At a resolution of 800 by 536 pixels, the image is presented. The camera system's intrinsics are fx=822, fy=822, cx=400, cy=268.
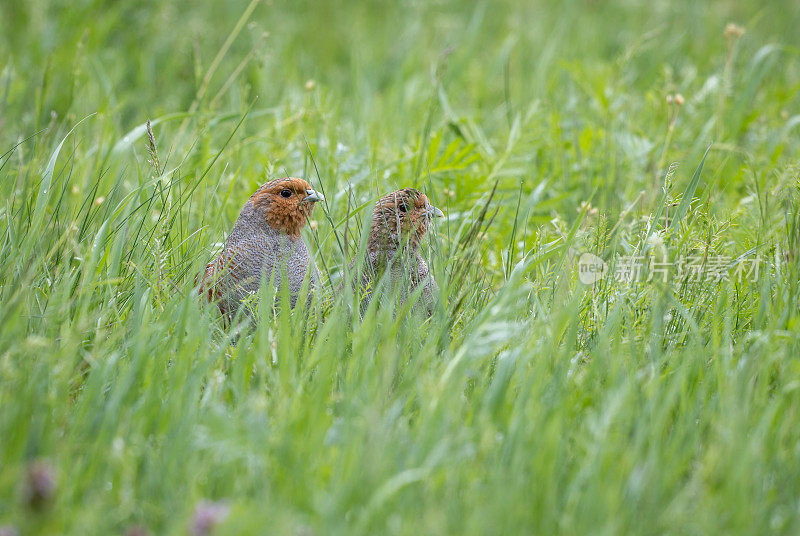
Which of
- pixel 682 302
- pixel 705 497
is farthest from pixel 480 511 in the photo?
pixel 682 302

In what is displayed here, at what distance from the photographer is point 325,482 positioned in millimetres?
2391

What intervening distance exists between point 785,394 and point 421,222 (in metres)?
1.91

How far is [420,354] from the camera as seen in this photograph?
9.48 ft

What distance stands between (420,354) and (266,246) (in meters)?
1.36

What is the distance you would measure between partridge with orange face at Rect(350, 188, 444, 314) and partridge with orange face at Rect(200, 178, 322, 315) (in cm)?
30

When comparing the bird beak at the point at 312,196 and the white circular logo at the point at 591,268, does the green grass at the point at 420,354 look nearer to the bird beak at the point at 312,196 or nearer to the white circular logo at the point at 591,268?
the white circular logo at the point at 591,268

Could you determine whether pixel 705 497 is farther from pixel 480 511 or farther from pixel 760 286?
pixel 760 286

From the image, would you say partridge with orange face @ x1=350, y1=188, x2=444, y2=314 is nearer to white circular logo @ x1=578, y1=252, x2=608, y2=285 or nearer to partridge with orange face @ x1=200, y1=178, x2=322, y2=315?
partridge with orange face @ x1=200, y1=178, x2=322, y2=315

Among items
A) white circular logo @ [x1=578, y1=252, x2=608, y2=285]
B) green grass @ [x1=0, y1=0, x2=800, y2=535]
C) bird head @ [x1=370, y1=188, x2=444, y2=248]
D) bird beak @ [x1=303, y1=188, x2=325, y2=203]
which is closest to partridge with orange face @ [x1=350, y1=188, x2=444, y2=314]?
bird head @ [x1=370, y1=188, x2=444, y2=248]

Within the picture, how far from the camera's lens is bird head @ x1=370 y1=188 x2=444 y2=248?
13.0ft

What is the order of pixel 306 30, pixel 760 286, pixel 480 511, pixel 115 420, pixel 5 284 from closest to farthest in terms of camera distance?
pixel 480 511 → pixel 115 420 → pixel 5 284 → pixel 760 286 → pixel 306 30

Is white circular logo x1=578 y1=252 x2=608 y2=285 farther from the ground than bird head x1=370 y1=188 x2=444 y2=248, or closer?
closer

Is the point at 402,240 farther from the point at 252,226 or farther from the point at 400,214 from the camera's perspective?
the point at 252,226

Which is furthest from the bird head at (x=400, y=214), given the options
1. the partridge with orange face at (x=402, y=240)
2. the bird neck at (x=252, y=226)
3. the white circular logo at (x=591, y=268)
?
the white circular logo at (x=591, y=268)
